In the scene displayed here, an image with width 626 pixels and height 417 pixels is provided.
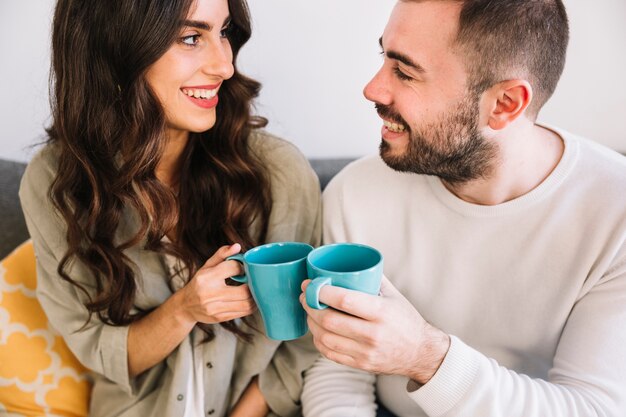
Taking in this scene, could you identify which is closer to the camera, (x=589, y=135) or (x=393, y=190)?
(x=393, y=190)

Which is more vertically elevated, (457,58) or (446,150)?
(457,58)

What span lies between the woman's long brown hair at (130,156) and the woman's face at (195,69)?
29mm

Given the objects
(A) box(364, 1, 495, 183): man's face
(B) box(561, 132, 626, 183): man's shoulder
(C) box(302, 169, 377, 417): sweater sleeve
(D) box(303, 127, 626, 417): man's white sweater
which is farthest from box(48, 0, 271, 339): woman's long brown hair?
(B) box(561, 132, 626, 183): man's shoulder

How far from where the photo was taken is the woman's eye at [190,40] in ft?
3.93

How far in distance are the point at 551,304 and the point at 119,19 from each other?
3.61 feet

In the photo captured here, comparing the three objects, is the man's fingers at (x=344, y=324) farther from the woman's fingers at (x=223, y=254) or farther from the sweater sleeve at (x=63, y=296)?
the sweater sleeve at (x=63, y=296)

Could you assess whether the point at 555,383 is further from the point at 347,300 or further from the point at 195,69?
the point at 195,69

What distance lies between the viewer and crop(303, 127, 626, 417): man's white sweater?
99 centimetres

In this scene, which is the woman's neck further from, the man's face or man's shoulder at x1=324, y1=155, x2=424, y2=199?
the man's face

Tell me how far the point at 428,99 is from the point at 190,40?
548 mm

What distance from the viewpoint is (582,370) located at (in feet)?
3.35

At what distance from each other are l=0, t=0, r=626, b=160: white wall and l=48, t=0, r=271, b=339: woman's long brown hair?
0.21m

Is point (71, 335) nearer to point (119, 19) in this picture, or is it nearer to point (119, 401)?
point (119, 401)

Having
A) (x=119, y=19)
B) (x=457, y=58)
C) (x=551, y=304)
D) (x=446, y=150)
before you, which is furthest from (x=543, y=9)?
(x=119, y=19)
